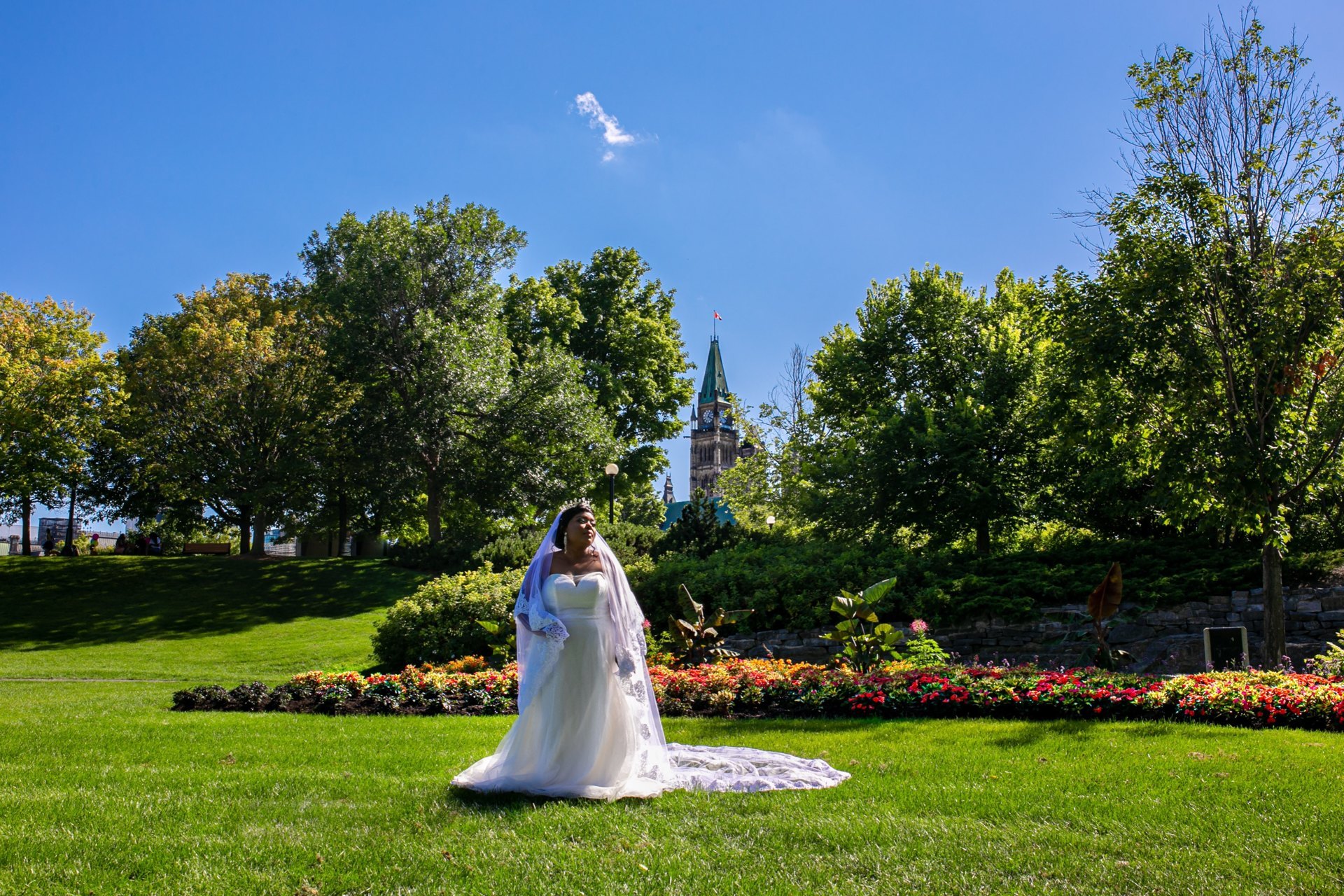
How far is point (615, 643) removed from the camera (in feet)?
22.7

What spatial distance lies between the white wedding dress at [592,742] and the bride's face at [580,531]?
253mm

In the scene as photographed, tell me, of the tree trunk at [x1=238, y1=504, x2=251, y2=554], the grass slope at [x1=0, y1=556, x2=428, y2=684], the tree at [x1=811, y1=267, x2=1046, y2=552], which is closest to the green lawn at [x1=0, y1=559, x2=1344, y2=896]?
the grass slope at [x1=0, y1=556, x2=428, y2=684]

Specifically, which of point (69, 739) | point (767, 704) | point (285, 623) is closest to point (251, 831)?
point (69, 739)

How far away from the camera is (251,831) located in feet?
16.9

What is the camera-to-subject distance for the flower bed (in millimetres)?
8867

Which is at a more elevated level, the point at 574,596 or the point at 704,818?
the point at 574,596

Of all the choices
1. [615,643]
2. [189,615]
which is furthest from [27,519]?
[615,643]

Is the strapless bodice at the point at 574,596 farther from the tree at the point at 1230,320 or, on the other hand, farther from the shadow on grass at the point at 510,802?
the tree at the point at 1230,320

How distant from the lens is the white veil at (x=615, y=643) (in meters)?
6.67

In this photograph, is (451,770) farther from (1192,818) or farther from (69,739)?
(1192,818)

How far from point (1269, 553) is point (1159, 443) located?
6.40 feet

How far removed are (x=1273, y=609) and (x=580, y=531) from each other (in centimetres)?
1022

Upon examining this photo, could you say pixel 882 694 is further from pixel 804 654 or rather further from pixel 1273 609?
pixel 1273 609

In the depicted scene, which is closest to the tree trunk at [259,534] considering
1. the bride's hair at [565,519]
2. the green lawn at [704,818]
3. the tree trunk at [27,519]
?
the tree trunk at [27,519]
